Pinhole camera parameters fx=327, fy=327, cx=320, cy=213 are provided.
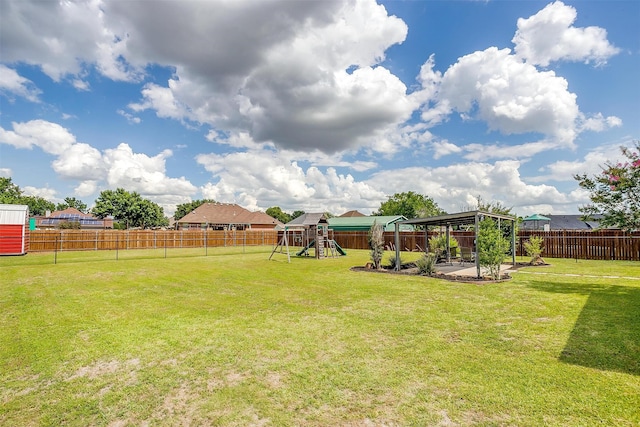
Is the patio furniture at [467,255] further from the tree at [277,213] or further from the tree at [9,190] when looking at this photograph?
the tree at [277,213]

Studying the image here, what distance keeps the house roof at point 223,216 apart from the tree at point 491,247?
4255 centimetres

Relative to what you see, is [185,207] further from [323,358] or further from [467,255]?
[323,358]

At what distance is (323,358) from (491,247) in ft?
28.8

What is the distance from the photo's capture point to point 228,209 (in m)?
53.1

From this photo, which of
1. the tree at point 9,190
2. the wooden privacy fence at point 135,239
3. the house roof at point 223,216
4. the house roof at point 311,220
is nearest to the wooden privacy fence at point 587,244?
the house roof at point 311,220

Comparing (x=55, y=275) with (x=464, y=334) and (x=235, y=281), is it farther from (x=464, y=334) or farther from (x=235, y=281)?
(x=464, y=334)

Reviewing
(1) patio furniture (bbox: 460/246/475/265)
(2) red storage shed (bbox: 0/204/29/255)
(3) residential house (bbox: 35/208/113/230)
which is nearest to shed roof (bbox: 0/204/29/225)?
(2) red storage shed (bbox: 0/204/29/255)

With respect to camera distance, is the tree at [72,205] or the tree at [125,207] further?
the tree at [72,205]

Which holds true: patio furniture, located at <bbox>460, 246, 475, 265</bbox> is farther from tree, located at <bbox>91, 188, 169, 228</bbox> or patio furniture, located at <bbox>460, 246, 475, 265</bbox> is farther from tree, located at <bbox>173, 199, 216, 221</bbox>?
tree, located at <bbox>173, 199, 216, 221</bbox>

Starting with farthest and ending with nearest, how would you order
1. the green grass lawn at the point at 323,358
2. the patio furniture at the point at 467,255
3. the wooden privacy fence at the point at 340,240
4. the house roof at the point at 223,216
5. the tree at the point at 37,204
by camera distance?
the tree at the point at 37,204 < the house roof at the point at 223,216 < the wooden privacy fence at the point at 340,240 < the patio furniture at the point at 467,255 < the green grass lawn at the point at 323,358

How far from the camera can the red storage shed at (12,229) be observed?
2162 cm

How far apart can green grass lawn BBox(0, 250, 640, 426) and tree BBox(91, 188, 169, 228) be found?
149 feet

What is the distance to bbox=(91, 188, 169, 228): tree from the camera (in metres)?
48.4

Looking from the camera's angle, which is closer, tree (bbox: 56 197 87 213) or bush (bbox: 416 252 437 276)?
bush (bbox: 416 252 437 276)
